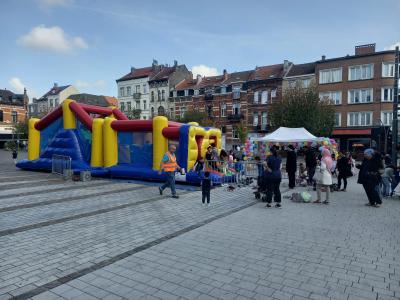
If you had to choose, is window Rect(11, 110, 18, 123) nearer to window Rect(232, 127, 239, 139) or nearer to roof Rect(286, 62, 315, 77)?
window Rect(232, 127, 239, 139)

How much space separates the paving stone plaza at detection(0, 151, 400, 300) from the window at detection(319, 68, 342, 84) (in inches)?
1142

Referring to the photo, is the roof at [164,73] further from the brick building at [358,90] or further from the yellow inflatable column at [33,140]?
the yellow inflatable column at [33,140]

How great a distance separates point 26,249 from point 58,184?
775cm

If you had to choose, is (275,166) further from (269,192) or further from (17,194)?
(17,194)

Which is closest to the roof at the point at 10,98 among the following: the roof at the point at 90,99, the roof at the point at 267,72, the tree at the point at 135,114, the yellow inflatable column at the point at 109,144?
the roof at the point at 90,99

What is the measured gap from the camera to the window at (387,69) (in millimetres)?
32581

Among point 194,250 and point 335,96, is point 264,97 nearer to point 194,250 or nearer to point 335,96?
point 335,96

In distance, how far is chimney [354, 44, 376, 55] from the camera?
1345 inches

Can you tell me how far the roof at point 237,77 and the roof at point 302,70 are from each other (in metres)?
6.18

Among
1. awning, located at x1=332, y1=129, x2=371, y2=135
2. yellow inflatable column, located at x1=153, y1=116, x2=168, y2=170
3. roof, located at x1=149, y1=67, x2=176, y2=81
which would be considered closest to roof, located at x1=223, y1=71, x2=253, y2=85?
roof, located at x1=149, y1=67, x2=176, y2=81

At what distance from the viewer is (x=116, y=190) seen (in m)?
11.3

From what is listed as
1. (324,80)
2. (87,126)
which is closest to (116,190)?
(87,126)

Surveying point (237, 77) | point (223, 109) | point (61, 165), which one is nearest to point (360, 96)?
point (237, 77)

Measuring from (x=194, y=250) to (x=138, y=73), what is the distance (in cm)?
5175
